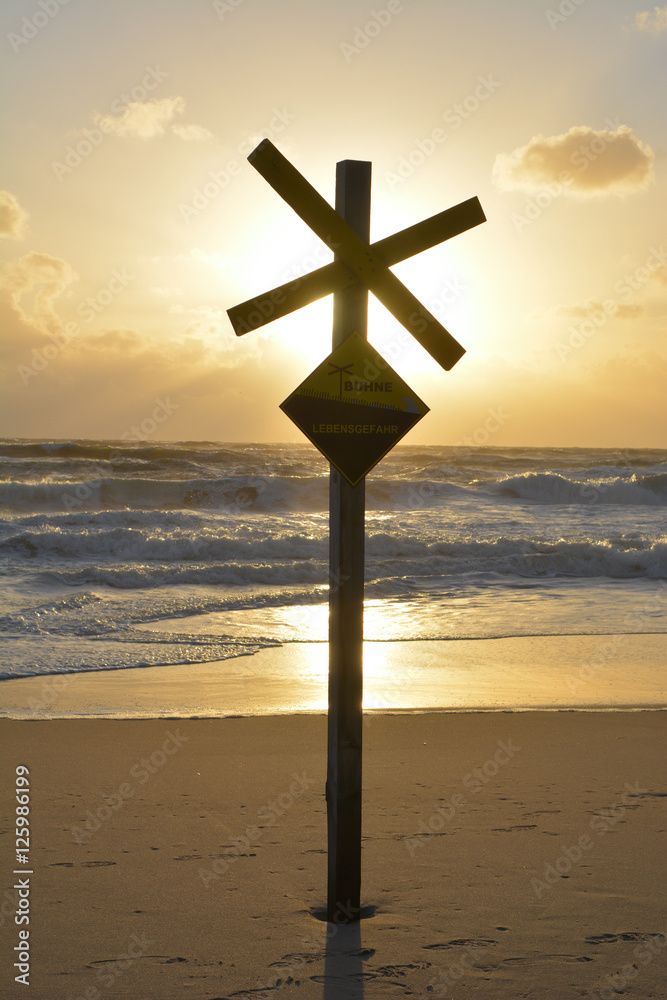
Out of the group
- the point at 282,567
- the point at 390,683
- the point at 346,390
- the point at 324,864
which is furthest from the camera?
the point at 282,567

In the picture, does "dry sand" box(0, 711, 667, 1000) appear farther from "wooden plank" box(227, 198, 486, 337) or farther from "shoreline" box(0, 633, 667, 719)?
"wooden plank" box(227, 198, 486, 337)

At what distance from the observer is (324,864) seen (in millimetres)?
3846

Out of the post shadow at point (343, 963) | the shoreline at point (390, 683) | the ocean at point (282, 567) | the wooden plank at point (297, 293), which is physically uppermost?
the wooden plank at point (297, 293)

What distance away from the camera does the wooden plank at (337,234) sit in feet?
9.91

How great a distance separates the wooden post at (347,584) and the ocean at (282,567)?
5.25m

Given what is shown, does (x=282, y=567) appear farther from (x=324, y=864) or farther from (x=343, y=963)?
(x=343, y=963)

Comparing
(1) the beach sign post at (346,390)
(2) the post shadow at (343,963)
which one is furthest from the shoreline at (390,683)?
(1) the beach sign post at (346,390)

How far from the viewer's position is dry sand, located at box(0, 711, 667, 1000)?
3012 millimetres

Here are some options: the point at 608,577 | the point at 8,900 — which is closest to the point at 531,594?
the point at 608,577

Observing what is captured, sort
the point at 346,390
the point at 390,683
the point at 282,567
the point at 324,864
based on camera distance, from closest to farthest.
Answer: the point at 346,390
the point at 324,864
the point at 390,683
the point at 282,567

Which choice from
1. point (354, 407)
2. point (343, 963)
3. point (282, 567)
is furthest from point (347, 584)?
point (282, 567)

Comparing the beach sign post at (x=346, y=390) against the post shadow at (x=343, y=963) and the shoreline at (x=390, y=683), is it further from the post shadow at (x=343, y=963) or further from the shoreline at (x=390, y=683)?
the shoreline at (x=390, y=683)

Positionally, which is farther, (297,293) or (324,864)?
(324,864)

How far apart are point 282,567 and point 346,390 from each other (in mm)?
11683
